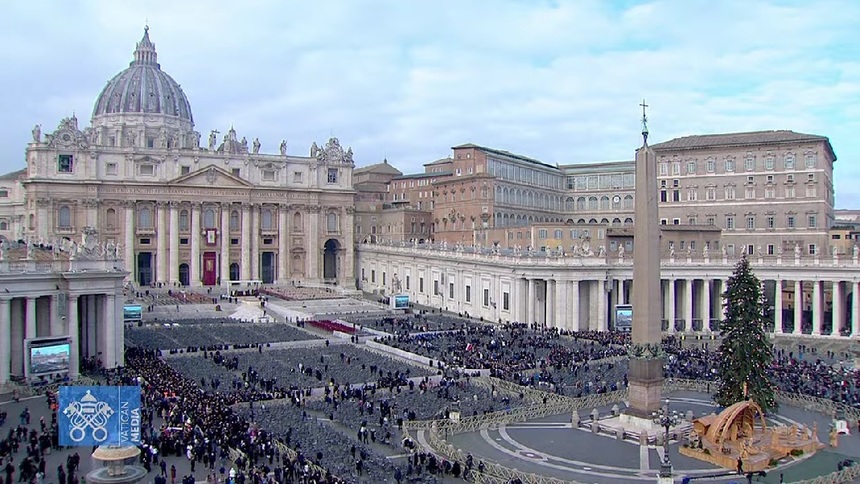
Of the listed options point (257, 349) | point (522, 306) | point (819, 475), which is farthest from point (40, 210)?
point (819, 475)

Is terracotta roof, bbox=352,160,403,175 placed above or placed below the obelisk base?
above

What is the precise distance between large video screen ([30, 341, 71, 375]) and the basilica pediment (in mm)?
53070

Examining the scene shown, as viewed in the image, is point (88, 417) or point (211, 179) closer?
point (88, 417)

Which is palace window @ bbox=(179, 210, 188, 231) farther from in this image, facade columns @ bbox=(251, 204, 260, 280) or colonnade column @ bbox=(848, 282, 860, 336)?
colonnade column @ bbox=(848, 282, 860, 336)

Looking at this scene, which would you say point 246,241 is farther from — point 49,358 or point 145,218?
point 49,358

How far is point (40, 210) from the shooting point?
263ft

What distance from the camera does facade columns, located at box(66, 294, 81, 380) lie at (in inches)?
1433

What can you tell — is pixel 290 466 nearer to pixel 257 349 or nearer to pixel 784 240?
pixel 257 349

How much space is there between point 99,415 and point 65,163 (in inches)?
2857

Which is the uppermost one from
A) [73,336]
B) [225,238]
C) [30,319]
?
[225,238]

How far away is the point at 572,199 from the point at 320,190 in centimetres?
3041

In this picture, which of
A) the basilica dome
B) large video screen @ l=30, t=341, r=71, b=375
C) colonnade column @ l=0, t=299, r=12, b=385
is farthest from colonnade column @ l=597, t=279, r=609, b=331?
the basilica dome

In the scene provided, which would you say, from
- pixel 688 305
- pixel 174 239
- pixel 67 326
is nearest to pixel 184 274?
pixel 174 239

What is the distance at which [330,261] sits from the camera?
9894 centimetres
